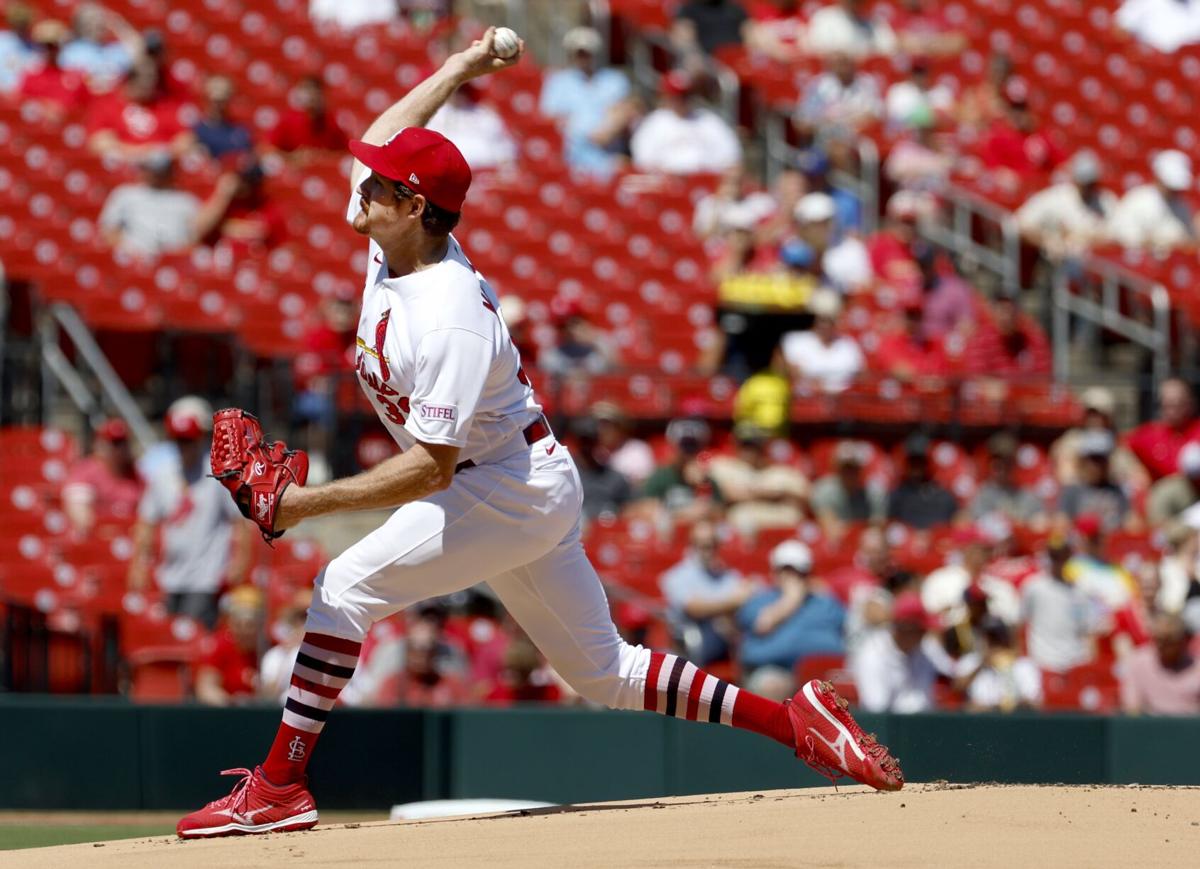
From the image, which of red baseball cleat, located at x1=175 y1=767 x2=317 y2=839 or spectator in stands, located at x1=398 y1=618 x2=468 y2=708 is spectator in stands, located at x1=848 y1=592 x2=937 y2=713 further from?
red baseball cleat, located at x1=175 y1=767 x2=317 y2=839

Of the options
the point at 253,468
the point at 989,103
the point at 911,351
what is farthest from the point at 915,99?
the point at 253,468

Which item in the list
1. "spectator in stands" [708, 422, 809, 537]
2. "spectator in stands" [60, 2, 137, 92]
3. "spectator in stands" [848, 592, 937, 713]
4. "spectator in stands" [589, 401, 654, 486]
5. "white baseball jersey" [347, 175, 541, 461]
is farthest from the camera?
"spectator in stands" [60, 2, 137, 92]

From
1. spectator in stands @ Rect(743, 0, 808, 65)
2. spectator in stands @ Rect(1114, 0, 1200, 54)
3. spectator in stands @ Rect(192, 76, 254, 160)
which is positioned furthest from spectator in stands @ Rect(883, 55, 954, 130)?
spectator in stands @ Rect(192, 76, 254, 160)

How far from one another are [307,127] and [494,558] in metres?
8.41

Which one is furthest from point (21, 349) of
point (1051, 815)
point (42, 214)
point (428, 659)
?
point (1051, 815)

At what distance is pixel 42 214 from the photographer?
12.3 m

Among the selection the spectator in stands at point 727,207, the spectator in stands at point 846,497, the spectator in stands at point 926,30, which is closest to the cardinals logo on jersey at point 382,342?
the spectator in stands at point 846,497

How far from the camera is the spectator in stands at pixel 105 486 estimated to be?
34.9 feet

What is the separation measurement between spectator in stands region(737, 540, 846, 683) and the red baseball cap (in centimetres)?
454

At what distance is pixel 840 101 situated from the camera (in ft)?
50.4

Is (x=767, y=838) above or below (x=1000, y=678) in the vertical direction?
below

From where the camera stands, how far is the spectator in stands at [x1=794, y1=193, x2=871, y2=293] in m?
13.2

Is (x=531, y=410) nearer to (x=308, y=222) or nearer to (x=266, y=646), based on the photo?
(x=266, y=646)

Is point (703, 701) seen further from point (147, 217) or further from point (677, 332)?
point (677, 332)
